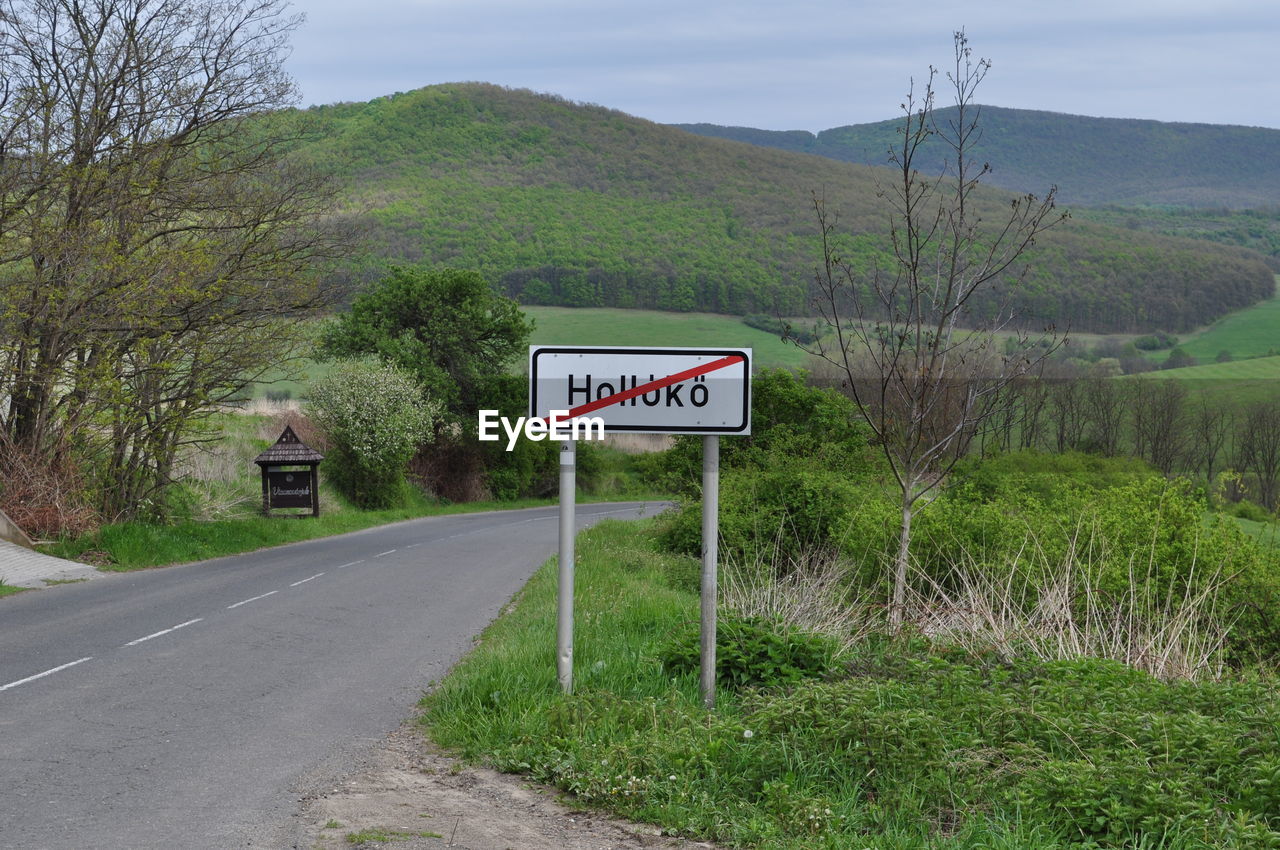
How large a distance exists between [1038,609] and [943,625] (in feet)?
2.60

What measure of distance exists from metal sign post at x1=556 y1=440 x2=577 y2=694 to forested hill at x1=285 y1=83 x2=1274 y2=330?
77347 mm

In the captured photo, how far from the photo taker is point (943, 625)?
32.4 feet

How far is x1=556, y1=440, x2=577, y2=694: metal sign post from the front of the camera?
25.4 feet

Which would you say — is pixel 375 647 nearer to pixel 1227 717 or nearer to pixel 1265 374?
pixel 1227 717

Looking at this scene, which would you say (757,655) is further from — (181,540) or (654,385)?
(181,540)

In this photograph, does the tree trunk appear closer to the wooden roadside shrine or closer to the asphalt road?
the asphalt road

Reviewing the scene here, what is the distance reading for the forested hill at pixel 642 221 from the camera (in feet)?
339

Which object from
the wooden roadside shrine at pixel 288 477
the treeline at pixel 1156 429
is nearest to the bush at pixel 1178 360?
the treeline at pixel 1156 429

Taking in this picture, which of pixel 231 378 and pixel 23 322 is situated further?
pixel 231 378

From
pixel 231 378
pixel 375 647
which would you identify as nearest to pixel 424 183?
pixel 231 378

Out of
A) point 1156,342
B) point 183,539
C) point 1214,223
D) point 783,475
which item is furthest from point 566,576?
point 1214,223

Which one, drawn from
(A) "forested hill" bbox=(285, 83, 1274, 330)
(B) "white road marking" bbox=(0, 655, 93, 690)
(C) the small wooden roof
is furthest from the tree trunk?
(A) "forested hill" bbox=(285, 83, 1274, 330)

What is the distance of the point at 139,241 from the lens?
2184 centimetres

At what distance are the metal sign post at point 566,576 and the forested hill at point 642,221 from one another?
77.3 metres
